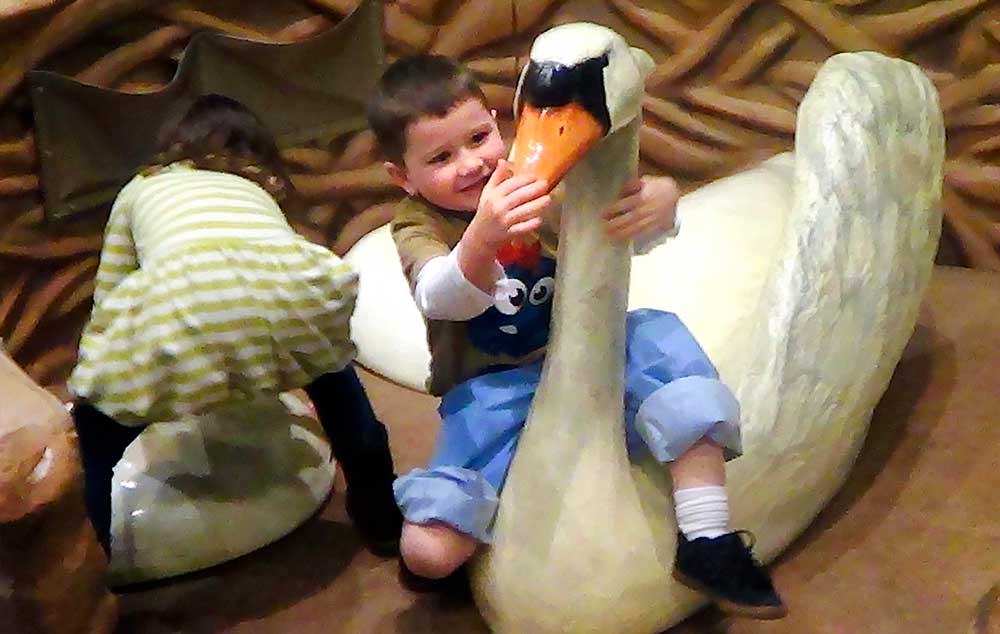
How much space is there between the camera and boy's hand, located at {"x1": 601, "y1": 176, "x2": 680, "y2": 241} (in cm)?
87

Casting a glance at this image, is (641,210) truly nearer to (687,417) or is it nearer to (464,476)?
(687,417)

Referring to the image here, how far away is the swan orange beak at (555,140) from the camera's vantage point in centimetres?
78

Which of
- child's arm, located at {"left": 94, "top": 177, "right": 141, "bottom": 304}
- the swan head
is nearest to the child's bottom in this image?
the swan head

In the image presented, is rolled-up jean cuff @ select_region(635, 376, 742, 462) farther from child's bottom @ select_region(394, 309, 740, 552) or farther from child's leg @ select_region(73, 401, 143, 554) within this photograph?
child's leg @ select_region(73, 401, 143, 554)

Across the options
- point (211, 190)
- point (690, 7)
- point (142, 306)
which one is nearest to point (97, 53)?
point (211, 190)

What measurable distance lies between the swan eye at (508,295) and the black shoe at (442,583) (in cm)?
25

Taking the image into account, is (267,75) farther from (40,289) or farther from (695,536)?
(695,536)

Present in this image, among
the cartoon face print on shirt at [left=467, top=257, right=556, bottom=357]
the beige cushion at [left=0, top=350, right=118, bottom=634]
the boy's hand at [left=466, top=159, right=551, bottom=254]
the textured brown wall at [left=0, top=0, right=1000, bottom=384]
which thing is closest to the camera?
the boy's hand at [left=466, top=159, right=551, bottom=254]

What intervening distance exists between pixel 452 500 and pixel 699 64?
2.93 ft

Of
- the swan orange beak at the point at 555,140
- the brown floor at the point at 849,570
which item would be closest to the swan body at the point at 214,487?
the brown floor at the point at 849,570

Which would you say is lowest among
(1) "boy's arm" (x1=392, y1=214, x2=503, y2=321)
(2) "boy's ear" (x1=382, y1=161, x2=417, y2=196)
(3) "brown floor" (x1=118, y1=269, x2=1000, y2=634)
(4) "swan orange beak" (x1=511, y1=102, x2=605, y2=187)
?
(3) "brown floor" (x1=118, y1=269, x2=1000, y2=634)

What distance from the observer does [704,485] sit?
3.06ft

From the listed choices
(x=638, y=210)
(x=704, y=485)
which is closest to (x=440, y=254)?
(x=638, y=210)

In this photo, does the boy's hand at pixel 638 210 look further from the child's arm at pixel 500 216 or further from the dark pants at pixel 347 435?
the dark pants at pixel 347 435
